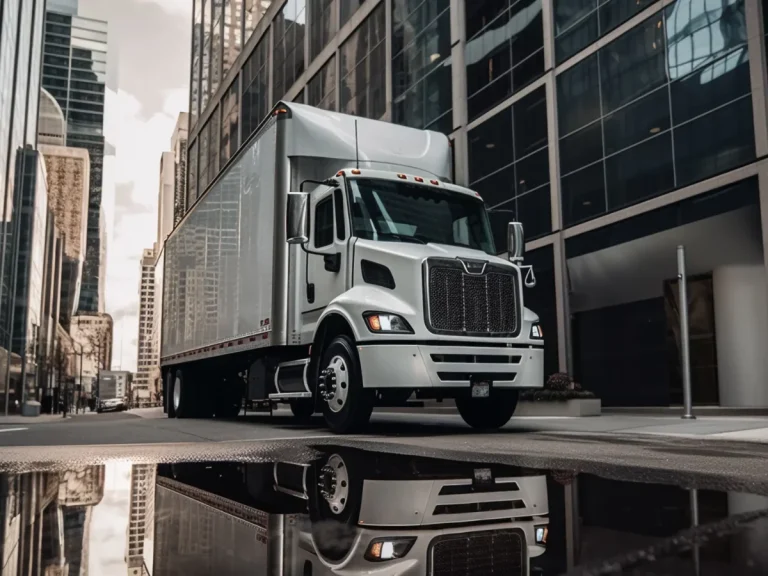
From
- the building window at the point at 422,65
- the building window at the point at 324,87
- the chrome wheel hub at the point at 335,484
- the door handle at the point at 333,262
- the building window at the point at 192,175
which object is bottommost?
the chrome wheel hub at the point at 335,484

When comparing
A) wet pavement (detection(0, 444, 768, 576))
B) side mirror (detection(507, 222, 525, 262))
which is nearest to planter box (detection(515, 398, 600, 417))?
side mirror (detection(507, 222, 525, 262))

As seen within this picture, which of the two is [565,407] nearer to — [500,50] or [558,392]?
[558,392]

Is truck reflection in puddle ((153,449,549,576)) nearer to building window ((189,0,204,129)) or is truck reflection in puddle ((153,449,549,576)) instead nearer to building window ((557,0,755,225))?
building window ((557,0,755,225))

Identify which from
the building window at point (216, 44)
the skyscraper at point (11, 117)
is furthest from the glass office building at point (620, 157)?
the skyscraper at point (11, 117)

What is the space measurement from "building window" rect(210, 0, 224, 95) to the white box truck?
48.0 metres

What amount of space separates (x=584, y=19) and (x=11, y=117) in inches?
1886

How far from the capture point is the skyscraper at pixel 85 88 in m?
188

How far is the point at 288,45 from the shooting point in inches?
1810

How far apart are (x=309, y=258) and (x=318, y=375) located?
6.07 feet

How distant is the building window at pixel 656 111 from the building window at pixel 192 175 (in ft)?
145

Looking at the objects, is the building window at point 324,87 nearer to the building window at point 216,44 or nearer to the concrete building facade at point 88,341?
the building window at point 216,44

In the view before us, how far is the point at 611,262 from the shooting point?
2233 cm

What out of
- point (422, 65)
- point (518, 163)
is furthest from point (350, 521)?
point (422, 65)

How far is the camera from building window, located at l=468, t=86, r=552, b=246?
24438 millimetres
